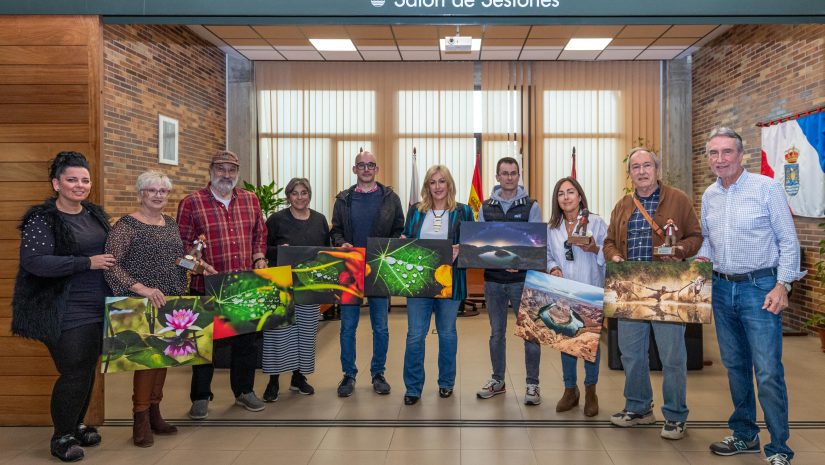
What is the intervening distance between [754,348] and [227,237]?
9.56ft

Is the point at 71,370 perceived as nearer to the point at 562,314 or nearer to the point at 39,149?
the point at 39,149

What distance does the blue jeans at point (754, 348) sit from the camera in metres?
3.02

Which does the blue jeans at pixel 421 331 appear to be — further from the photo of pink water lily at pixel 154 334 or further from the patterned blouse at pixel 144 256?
the patterned blouse at pixel 144 256

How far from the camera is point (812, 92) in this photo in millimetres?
6383

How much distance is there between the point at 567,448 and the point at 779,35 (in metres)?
5.79

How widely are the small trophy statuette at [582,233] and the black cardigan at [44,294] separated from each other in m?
2.65

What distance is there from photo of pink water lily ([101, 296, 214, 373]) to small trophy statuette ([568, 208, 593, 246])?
2.07m

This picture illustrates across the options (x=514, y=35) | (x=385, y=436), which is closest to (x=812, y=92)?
(x=514, y=35)

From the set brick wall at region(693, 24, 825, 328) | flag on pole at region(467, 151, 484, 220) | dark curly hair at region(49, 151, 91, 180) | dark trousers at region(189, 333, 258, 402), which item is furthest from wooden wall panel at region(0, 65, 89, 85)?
brick wall at region(693, 24, 825, 328)

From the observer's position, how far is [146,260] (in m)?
3.33

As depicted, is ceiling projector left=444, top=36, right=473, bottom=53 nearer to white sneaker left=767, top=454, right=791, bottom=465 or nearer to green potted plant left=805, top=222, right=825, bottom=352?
green potted plant left=805, top=222, right=825, bottom=352

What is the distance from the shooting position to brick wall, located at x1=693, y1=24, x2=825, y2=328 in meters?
6.45

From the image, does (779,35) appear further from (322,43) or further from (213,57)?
(213,57)

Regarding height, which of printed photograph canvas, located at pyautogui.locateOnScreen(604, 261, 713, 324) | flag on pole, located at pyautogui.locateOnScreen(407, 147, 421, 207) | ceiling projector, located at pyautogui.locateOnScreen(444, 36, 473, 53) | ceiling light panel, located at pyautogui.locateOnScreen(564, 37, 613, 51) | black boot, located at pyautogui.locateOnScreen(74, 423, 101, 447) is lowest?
black boot, located at pyautogui.locateOnScreen(74, 423, 101, 447)
